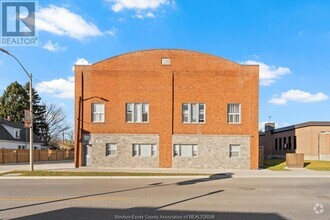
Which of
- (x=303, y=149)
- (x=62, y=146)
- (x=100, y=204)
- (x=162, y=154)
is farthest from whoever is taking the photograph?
(x=62, y=146)

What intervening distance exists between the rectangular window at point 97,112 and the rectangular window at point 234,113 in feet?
37.0

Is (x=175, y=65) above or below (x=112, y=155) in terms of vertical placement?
above

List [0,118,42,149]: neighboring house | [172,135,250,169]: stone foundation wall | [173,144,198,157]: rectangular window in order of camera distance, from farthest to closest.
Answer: [0,118,42,149]: neighboring house
[173,144,198,157]: rectangular window
[172,135,250,169]: stone foundation wall

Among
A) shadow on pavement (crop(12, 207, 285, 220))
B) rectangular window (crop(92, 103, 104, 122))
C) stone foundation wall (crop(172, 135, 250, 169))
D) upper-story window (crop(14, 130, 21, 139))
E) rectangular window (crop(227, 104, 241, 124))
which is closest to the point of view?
shadow on pavement (crop(12, 207, 285, 220))

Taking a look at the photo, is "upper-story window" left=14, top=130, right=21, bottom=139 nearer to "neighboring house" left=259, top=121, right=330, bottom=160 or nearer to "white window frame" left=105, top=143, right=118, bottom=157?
"white window frame" left=105, top=143, right=118, bottom=157

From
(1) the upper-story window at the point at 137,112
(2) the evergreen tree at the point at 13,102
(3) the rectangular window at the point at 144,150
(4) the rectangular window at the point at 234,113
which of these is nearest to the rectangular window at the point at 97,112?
(1) the upper-story window at the point at 137,112

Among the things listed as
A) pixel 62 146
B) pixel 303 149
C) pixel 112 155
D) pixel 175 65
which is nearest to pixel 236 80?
pixel 175 65

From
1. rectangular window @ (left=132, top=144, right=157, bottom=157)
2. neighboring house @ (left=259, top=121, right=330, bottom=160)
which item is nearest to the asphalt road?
rectangular window @ (left=132, top=144, right=157, bottom=157)

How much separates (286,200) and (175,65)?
790 inches

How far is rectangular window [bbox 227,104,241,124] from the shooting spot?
1203 inches

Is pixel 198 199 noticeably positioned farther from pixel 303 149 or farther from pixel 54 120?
pixel 54 120

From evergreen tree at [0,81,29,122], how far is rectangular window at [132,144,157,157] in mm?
42902

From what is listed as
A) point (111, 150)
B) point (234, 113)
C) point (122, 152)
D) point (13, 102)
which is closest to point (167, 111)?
point (122, 152)

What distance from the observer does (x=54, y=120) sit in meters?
82.1
